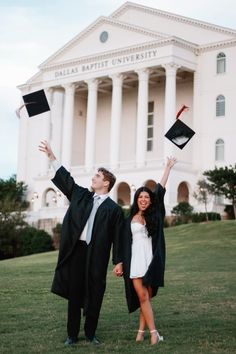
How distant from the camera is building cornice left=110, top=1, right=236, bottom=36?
184 feet

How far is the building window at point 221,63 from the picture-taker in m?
56.3

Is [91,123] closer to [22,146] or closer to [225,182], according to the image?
[22,146]

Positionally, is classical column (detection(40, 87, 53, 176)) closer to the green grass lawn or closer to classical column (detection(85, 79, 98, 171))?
classical column (detection(85, 79, 98, 171))

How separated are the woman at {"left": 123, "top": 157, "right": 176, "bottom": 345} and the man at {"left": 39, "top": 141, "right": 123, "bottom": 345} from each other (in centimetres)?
15

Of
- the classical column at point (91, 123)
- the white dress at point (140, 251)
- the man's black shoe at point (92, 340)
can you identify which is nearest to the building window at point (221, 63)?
the classical column at point (91, 123)

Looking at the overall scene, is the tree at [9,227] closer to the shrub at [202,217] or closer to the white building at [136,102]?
the white building at [136,102]

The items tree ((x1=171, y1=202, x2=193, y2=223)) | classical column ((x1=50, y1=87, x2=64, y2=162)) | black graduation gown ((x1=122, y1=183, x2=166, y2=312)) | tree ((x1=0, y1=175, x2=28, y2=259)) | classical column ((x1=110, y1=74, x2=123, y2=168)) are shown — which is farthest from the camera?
classical column ((x1=50, y1=87, x2=64, y2=162))

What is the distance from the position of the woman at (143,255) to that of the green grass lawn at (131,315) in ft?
1.57

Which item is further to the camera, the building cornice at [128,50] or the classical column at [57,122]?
the classical column at [57,122]

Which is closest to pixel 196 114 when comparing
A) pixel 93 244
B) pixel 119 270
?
pixel 93 244

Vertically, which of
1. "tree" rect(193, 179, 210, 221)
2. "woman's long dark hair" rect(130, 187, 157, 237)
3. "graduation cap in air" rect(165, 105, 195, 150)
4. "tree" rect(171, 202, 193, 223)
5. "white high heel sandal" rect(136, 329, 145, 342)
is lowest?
"white high heel sandal" rect(136, 329, 145, 342)

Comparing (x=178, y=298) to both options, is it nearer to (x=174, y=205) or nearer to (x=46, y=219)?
(x=174, y=205)

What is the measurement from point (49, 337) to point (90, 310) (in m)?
0.76

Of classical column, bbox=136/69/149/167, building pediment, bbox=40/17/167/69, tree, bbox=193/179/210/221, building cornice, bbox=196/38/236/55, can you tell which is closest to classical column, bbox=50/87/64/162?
building pediment, bbox=40/17/167/69
